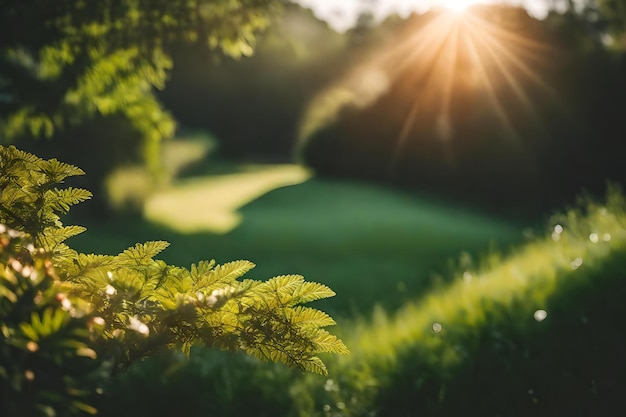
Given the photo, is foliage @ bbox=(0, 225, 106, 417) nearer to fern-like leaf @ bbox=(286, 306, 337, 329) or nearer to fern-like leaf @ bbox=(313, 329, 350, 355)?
fern-like leaf @ bbox=(286, 306, 337, 329)

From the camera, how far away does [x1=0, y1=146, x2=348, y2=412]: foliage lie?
2146 mm

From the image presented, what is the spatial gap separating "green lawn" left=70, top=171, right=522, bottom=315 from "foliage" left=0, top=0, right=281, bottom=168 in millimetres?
3667

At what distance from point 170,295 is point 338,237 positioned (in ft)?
32.7

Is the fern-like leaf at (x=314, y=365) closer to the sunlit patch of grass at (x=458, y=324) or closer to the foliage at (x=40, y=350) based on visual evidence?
the foliage at (x=40, y=350)

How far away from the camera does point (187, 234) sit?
12.0 m

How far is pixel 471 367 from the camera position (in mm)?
4762

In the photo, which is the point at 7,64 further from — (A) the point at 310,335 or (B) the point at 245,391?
(A) the point at 310,335

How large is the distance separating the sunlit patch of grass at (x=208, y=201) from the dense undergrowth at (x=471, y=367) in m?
7.24

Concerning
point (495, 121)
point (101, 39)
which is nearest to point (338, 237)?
point (495, 121)

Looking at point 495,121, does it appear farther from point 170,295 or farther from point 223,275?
point 170,295

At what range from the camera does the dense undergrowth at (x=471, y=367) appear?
14.7 ft

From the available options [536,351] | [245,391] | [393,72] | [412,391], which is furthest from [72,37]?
[393,72]

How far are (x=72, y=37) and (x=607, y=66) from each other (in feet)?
50.0

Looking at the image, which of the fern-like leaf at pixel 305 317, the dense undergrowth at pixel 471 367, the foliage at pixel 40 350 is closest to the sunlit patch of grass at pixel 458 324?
the dense undergrowth at pixel 471 367
